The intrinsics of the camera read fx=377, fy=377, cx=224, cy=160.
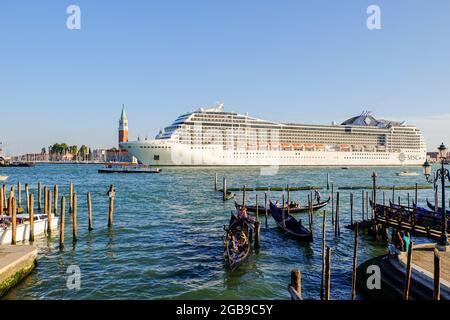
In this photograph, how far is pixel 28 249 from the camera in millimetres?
12164

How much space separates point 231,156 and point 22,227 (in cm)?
6826

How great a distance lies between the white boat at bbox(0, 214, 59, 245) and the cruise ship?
6209cm

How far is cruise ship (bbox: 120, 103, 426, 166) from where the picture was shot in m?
81.4

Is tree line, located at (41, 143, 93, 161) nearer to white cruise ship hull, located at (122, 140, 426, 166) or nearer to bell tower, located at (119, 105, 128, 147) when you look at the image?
bell tower, located at (119, 105, 128, 147)

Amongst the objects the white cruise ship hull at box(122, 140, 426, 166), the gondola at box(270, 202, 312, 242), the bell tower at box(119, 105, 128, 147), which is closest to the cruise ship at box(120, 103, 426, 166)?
the white cruise ship hull at box(122, 140, 426, 166)

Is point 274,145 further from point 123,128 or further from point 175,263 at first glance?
point 175,263

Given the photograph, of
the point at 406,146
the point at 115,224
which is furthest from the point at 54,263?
the point at 406,146

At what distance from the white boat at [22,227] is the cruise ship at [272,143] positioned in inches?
2445

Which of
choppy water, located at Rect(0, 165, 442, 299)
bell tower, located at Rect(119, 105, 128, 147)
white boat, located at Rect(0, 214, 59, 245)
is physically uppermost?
bell tower, located at Rect(119, 105, 128, 147)

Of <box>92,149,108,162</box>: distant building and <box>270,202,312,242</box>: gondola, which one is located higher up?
<box>92,149,108,162</box>: distant building

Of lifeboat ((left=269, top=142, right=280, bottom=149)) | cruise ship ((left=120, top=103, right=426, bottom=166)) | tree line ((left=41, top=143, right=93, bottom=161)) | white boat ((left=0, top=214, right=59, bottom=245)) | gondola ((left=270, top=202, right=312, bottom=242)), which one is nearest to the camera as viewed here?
white boat ((left=0, top=214, right=59, bottom=245))

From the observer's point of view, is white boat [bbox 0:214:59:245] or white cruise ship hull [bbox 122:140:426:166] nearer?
white boat [bbox 0:214:59:245]

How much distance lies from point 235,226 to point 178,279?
156 inches

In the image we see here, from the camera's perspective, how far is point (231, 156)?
83250 millimetres
